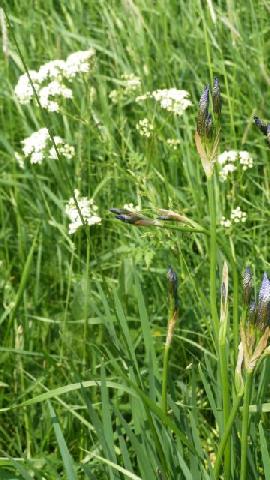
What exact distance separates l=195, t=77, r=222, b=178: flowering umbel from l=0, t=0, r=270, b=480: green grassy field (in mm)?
58

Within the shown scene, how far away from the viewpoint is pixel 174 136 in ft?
9.75

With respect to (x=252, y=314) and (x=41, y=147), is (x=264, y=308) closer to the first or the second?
(x=252, y=314)

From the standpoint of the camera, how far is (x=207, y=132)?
121cm

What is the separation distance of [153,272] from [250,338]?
1.45 meters

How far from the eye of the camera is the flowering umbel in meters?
1.21

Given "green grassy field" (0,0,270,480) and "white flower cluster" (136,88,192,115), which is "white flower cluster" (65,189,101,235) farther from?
"white flower cluster" (136,88,192,115)

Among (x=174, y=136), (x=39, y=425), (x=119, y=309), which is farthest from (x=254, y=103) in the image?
(x=119, y=309)

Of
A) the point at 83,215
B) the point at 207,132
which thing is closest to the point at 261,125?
the point at 207,132

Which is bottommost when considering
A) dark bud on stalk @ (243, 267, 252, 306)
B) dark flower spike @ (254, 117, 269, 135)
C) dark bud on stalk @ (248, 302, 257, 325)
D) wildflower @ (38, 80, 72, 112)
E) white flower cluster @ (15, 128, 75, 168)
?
dark bud on stalk @ (248, 302, 257, 325)

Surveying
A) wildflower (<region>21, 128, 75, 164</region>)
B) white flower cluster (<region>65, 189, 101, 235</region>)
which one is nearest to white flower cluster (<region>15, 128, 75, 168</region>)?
wildflower (<region>21, 128, 75, 164</region>)

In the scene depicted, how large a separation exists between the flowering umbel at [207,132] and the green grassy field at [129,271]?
0.19 feet

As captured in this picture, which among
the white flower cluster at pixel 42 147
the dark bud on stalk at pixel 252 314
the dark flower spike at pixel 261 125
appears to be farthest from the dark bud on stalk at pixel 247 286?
the white flower cluster at pixel 42 147

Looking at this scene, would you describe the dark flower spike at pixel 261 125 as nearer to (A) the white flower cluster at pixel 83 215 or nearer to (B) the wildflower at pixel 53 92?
(A) the white flower cluster at pixel 83 215

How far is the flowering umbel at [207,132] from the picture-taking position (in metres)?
1.21
